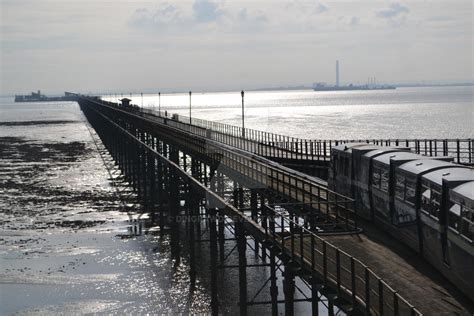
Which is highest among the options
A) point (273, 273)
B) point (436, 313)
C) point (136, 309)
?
point (436, 313)

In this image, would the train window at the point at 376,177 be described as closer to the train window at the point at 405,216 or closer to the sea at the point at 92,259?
the train window at the point at 405,216

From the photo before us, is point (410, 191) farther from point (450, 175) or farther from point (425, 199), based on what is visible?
point (450, 175)

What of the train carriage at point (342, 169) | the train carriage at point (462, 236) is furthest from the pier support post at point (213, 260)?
the train carriage at point (462, 236)

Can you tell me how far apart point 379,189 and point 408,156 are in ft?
5.03

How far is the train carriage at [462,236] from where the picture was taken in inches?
634

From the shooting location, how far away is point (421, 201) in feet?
65.2

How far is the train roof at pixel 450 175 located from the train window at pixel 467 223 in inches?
60.6

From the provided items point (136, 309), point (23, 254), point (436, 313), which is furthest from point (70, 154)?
point (436, 313)

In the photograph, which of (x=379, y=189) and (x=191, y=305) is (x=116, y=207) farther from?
(x=379, y=189)

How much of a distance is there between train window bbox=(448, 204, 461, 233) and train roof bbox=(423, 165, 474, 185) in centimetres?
95

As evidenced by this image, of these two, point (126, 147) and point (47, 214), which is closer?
point (47, 214)

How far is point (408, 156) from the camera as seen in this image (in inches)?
914

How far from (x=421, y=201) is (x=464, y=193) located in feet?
9.81

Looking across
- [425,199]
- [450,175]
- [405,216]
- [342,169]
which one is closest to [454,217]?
[450,175]
